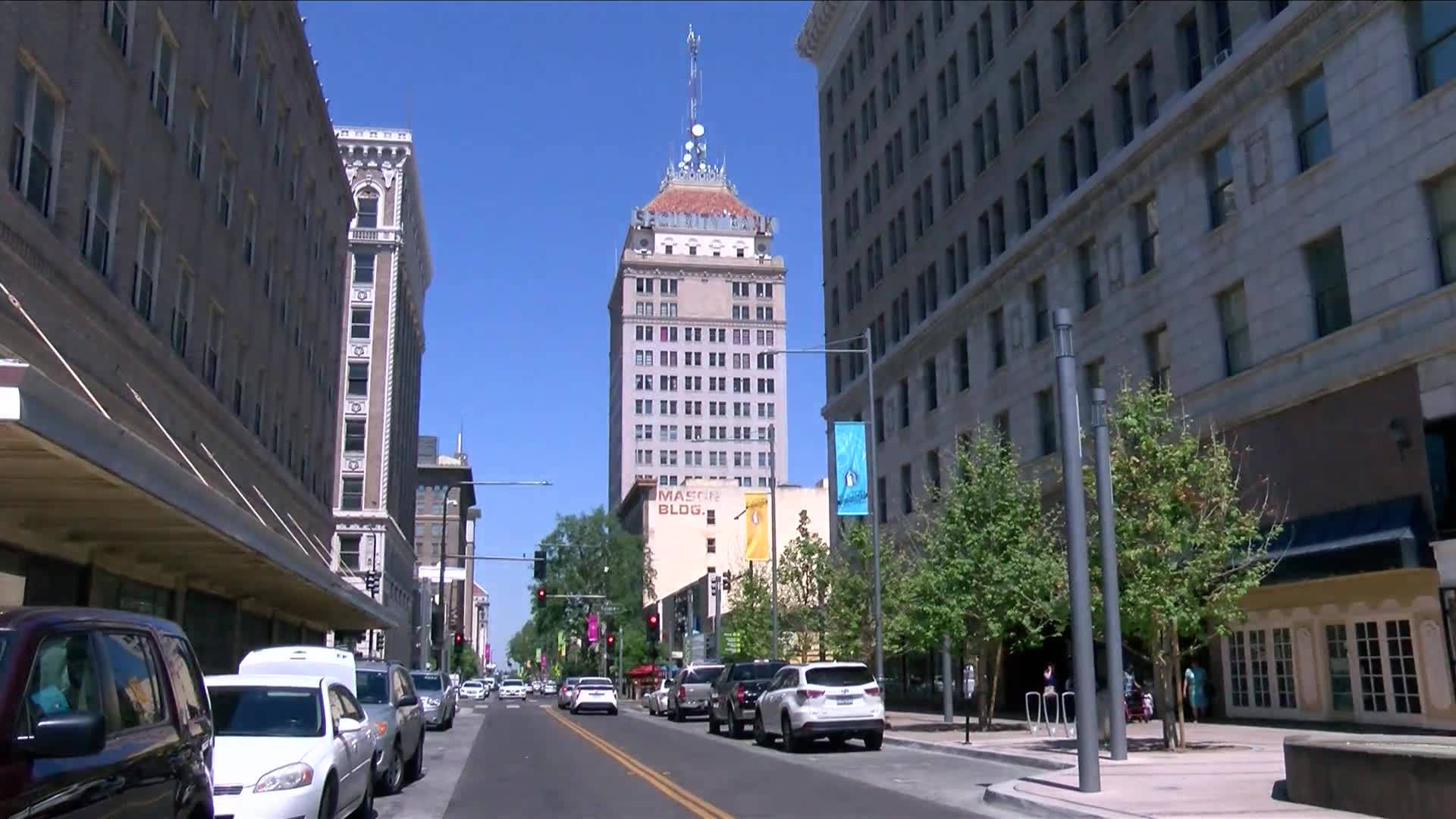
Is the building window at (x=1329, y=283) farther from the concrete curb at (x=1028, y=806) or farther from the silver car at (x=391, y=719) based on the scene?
the silver car at (x=391, y=719)

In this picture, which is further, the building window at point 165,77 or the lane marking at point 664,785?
the building window at point 165,77

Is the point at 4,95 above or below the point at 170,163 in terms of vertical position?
below

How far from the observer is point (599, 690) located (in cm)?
5428

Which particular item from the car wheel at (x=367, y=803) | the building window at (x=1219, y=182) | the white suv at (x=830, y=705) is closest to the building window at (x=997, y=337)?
the building window at (x=1219, y=182)

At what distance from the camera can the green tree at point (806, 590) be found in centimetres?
4734

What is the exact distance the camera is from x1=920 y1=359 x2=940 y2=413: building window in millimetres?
48125

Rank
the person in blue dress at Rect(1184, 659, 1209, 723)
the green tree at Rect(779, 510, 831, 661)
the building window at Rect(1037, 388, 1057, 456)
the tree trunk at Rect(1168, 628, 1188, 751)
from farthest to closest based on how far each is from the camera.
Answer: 1. the green tree at Rect(779, 510, 831, 661)
2. the building window at Rect(1037, 388, 1057, 456)
3. the person in blue dress at Rect(1184, 659, 1209, 723)
4. the tree trunk at Rect(1168, 628, 1188, 751)

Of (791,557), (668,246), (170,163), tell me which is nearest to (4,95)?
(170,163)

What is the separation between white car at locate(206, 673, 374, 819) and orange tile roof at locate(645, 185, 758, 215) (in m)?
136

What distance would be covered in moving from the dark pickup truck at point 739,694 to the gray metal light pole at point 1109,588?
43.8ft

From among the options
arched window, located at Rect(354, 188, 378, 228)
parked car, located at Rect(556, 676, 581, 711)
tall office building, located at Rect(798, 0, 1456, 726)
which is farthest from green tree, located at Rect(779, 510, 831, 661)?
arched window, located at Rect(354, 188, 378, 228)

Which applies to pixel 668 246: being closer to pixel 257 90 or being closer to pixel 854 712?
pixel 257 90

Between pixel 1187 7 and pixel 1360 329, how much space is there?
35.1 ft

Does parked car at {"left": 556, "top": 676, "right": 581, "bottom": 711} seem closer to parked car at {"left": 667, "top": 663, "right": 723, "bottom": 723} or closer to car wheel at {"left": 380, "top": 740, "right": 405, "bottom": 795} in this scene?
parked car at {"left": 667, "top": 663, "right": 723, "bottom": 723}
